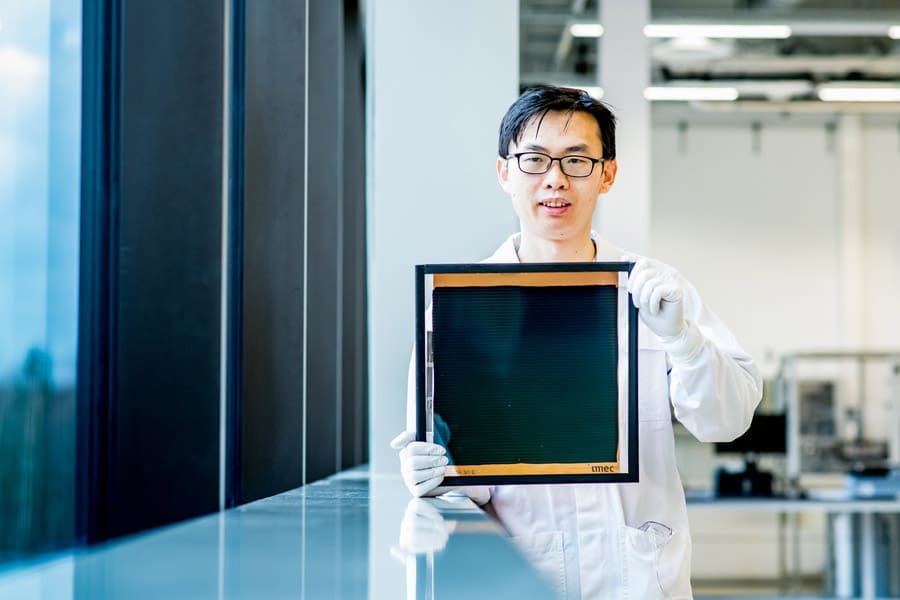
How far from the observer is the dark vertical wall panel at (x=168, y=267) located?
139 centimetres

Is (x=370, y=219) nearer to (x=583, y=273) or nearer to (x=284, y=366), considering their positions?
(x=284, y=366)

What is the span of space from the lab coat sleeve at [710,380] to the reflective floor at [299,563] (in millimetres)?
395

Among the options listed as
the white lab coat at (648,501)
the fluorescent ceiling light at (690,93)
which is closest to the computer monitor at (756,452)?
the fluorescent ceiling light at (690,93)

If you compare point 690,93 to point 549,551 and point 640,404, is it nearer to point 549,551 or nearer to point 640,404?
point 640,404

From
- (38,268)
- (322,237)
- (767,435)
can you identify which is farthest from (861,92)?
(38,268)

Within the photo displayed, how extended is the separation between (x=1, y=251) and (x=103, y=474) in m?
0.38

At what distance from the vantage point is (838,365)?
32.8 ft

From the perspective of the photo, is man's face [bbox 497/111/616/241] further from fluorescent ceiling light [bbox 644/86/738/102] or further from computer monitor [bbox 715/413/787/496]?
fluorescent ceiling light [bbox 644/86/738/102]

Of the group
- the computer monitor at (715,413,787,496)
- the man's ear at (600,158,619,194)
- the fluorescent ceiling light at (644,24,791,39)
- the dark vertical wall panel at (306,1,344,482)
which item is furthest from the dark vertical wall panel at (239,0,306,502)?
the computer monitor at (715,413,787,496)

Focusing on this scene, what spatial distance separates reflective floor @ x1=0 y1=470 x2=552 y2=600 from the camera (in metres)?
0.86

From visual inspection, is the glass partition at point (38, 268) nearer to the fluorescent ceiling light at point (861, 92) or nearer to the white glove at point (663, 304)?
the white glove at point (663, 304)

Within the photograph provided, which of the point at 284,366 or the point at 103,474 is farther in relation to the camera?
the point at 284,366

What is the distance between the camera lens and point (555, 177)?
68.1 inches

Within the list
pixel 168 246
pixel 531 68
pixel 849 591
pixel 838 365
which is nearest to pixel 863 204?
pixel 838 365
